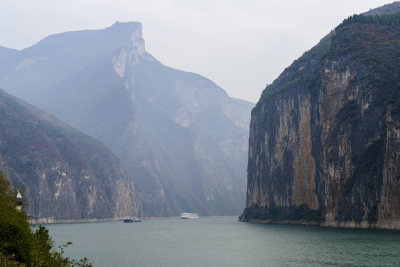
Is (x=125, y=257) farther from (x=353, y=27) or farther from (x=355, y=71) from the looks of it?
(x=353, y=27)

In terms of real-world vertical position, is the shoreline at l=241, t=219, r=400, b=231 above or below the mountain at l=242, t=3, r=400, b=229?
below

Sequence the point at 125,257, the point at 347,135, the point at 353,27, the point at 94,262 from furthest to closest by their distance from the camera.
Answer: the point at 353,27
the point at 347,135
the point at 125,257
the point at 94,262

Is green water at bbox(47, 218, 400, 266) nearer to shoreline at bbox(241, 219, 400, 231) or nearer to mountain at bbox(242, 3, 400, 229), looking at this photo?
shoreline at bbox(241, 219, 400, 231)

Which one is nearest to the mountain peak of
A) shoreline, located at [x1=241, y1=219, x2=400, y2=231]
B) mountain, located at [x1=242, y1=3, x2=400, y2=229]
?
mountain, located at [x1=242, y1=3, x2=400, y2=229]

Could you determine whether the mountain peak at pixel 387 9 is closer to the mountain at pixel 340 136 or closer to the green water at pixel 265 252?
the mountain at pixel 340 136

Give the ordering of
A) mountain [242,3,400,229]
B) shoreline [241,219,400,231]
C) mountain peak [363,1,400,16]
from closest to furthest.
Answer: shoreline [241,219,400,231] → mountain [242,3,400,229] → mountain peak [363,1,400,16]

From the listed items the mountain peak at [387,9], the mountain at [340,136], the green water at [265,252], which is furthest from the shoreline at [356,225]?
the mountain peak at [387,9]

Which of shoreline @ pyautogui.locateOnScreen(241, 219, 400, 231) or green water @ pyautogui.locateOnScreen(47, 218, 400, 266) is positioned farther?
shoreline @ pyautogui.locateOnScreen(241, 219, 400, 231)

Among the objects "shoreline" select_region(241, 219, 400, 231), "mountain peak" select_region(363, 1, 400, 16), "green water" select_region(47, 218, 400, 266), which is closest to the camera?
"green water" select_region(47, 218, 400, 266)

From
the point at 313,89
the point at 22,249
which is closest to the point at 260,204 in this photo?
the point at 313,89
